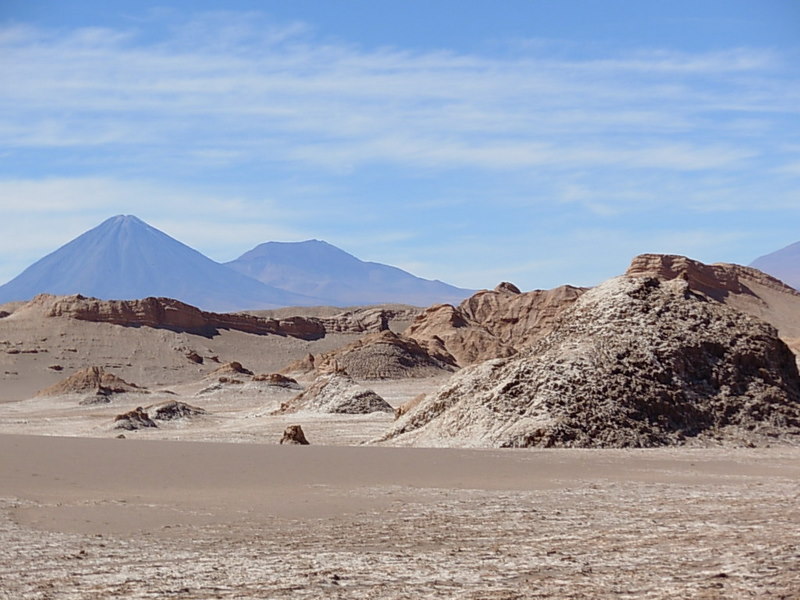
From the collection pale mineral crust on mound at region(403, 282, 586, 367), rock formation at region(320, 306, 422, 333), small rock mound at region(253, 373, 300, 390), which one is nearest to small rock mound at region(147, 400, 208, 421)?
small rock mound at region(253, 373, 300, 390)

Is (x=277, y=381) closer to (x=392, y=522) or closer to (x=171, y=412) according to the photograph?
(x=171, y=412)

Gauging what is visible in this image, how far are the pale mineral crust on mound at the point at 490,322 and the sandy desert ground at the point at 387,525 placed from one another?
5001cm

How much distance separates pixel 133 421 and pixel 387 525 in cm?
2022

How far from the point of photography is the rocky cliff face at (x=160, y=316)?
7438cm

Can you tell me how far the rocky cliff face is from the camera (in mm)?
74375

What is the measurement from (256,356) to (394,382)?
2596 cm

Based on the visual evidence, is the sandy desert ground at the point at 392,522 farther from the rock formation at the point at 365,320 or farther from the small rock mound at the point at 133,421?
the rock formation at the point at 365,320

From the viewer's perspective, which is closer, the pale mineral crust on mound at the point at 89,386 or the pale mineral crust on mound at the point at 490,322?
the pale mineral crust on mound at the point at 89,386

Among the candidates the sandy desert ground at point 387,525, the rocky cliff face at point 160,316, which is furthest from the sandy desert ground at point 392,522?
the rocky cliff face at point 160,316

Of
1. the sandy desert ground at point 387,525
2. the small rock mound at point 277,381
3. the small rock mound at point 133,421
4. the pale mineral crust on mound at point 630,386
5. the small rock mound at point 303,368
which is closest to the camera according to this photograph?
the sandy desert ground at point 387,525

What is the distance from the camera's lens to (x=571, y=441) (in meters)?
16.2

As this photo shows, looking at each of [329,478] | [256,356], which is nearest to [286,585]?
[329,478]

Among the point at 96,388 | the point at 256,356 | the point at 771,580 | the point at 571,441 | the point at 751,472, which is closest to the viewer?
the point at 771,580

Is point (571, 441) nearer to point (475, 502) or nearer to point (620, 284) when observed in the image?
point (620, 284)
